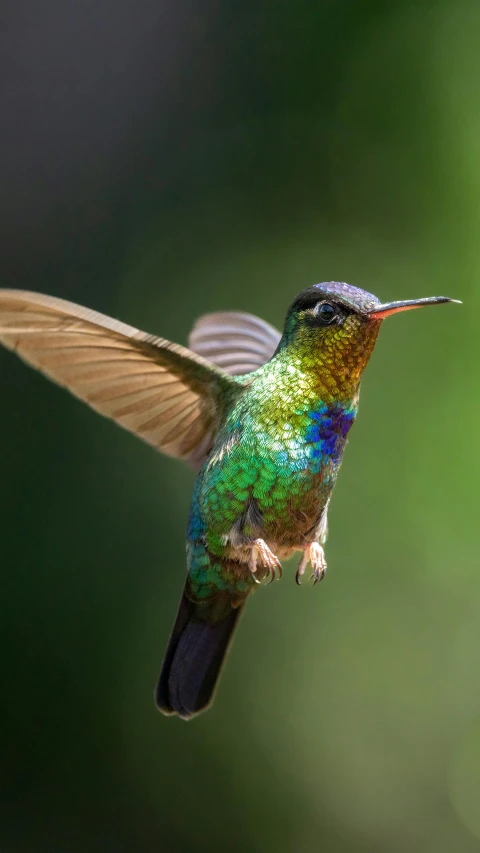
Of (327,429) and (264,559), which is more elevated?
(327,429)

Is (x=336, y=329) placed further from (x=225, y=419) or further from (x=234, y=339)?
(x=234, y=339)

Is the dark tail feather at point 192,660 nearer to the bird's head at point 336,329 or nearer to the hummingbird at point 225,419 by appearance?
the hummingbird at point 225,419

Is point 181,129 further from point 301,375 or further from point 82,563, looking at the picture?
point 301,375

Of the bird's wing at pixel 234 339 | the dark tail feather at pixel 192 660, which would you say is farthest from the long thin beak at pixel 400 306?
the bird's wing at pixel 234 339

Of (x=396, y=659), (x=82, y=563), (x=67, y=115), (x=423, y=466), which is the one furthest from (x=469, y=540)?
(x=67, y=115)

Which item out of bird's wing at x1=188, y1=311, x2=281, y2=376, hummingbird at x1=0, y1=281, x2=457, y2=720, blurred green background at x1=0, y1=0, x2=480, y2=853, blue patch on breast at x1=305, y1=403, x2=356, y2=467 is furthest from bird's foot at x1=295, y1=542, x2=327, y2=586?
blurred green background at x1=0, y1=0, x2=480, y2=853

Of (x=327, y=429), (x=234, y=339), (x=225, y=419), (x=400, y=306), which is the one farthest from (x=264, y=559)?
(x=234, y=339)
